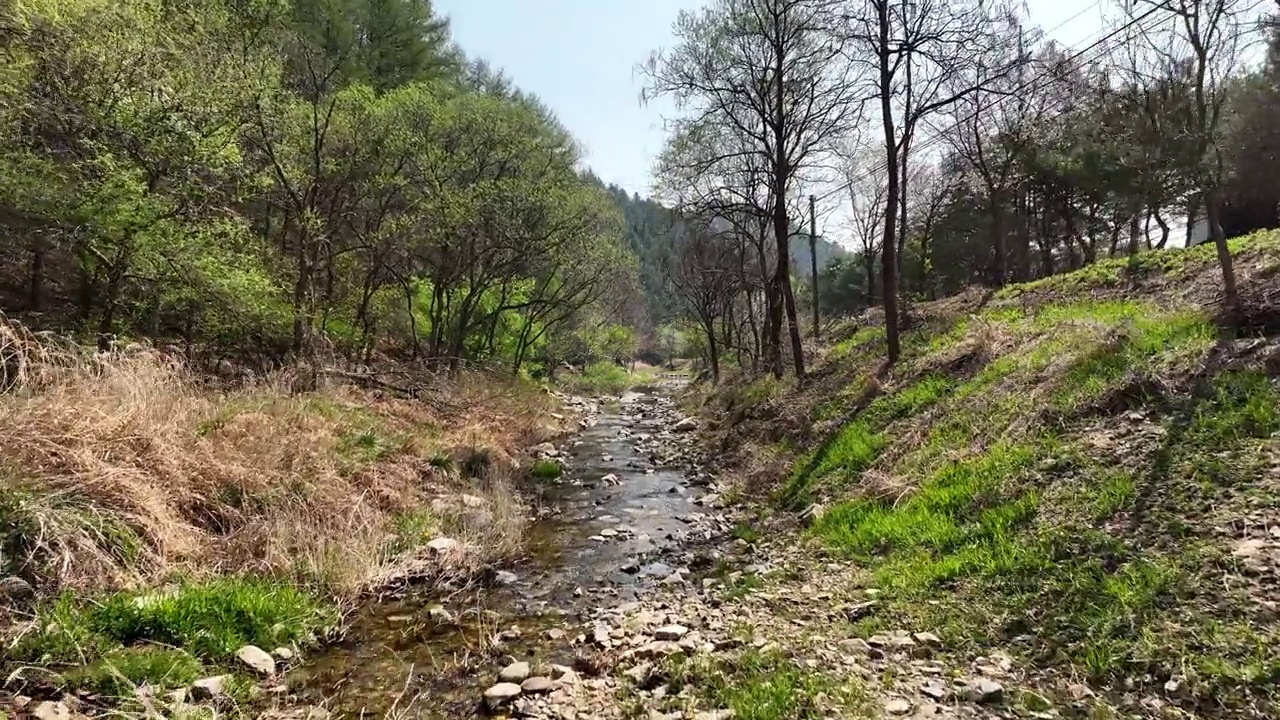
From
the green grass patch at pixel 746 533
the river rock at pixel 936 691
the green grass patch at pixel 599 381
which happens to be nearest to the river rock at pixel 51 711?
the river rock at pixel 936 691

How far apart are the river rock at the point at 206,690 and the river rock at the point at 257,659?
48cm

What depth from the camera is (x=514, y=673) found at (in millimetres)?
5363

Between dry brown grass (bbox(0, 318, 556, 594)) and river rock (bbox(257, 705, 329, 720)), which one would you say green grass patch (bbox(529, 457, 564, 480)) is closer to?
dry brown grass (bbox(0, 318, 556, 594))

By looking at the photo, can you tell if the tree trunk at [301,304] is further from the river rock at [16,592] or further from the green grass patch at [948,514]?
the green grass patch at [948,514]

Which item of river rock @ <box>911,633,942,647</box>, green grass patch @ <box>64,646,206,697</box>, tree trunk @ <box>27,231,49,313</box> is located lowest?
river rock @ <box>911,633,942,647</box>

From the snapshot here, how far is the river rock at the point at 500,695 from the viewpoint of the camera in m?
4.97

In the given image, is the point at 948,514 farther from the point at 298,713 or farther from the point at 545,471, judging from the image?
the point at 545,471

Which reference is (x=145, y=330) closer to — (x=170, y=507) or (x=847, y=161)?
(x=170, y=507)

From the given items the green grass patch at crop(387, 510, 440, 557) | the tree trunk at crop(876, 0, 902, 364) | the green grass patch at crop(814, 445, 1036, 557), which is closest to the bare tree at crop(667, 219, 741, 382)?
the tree trunk at crop(876, 0, 902, 364)

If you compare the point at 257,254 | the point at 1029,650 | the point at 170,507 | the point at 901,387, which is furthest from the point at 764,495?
the point at 257,254

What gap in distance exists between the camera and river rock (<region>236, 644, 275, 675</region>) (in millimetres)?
5203

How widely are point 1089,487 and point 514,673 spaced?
18.7 feet

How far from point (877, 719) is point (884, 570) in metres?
2.46

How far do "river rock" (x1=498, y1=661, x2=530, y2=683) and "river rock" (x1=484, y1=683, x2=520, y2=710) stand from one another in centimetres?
18
